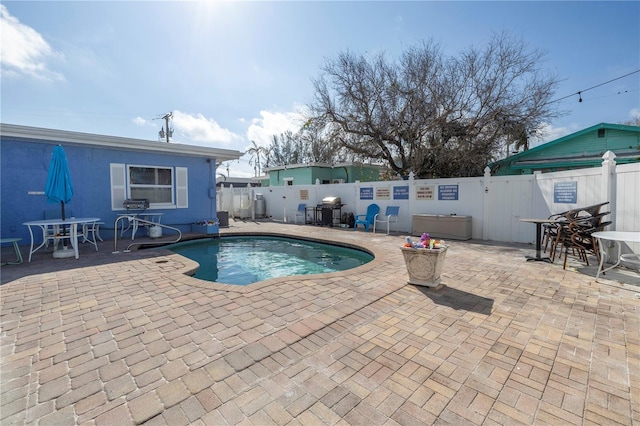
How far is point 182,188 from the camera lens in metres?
9.13

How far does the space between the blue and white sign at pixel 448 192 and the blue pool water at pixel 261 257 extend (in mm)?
3457

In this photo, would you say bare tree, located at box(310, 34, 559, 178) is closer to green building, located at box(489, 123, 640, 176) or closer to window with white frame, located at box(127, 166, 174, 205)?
green building, located at box(489, 123, 640, 176)

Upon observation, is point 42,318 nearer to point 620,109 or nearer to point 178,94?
point 178,94

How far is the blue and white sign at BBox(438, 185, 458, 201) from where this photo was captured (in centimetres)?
825

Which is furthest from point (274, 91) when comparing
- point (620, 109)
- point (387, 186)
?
point (620, 109)

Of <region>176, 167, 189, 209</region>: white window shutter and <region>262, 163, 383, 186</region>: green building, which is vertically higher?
<region>262, 163, 383, 186</region>: green building

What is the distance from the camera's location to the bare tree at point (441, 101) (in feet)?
34.2

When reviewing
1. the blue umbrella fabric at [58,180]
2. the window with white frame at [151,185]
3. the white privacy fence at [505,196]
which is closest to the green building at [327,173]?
the white privacy fence at [505,196]

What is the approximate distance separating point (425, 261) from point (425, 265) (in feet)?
0.17

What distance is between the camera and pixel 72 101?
9.72 m

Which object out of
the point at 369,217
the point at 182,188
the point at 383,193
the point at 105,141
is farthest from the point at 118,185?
the point at 383,193

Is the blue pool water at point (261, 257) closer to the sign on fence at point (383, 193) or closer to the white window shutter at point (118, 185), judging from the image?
the white window shutter at point (118, 185)

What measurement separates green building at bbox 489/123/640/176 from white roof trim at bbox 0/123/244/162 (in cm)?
1107

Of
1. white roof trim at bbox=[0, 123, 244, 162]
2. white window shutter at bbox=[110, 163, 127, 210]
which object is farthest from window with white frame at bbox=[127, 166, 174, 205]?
white roof trim at bbox=[0, 123, 244, 162]
